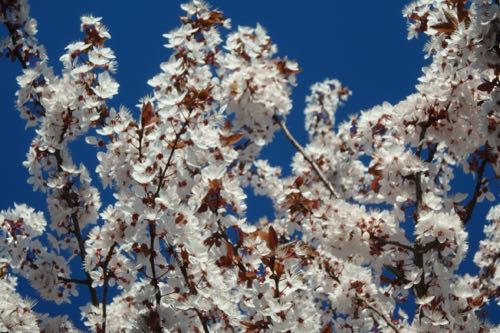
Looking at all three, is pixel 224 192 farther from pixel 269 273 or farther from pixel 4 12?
pixel 4 12

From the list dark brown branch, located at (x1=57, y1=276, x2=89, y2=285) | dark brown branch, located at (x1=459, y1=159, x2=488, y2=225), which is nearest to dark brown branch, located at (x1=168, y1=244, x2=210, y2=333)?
dark brown branch, located at (x1=57, y1=276, x2=89, y2=285)

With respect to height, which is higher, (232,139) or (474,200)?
(232,139)

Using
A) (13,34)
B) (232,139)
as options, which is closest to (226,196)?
(232,139)

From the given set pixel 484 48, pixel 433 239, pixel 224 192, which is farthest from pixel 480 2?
pixel 224 192

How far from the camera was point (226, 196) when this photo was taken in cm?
291

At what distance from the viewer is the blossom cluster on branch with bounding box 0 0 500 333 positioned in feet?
9.05

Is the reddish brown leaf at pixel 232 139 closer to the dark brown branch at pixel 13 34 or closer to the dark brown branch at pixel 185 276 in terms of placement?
the dark brown branch at pixel 185 276

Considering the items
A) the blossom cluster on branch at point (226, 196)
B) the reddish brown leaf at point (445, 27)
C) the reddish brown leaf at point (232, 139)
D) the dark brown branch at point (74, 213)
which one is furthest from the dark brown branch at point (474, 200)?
the dark brown branch at point (74, 213)

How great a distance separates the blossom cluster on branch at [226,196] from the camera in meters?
2.76

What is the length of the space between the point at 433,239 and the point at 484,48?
121 centimetres

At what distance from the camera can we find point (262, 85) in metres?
4.36

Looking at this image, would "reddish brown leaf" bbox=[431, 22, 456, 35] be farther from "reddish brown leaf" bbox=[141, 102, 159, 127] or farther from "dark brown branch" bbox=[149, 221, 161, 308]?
"dark brown branch" bbox=[149, 221, 161, 308]

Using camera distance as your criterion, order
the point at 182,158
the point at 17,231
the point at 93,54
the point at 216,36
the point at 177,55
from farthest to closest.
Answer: the point at 216,36
the point at 17,231
the point at 177,55
the point at 93,54
the point at 182,158

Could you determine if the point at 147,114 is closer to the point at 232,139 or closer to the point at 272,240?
the point at 232,139
